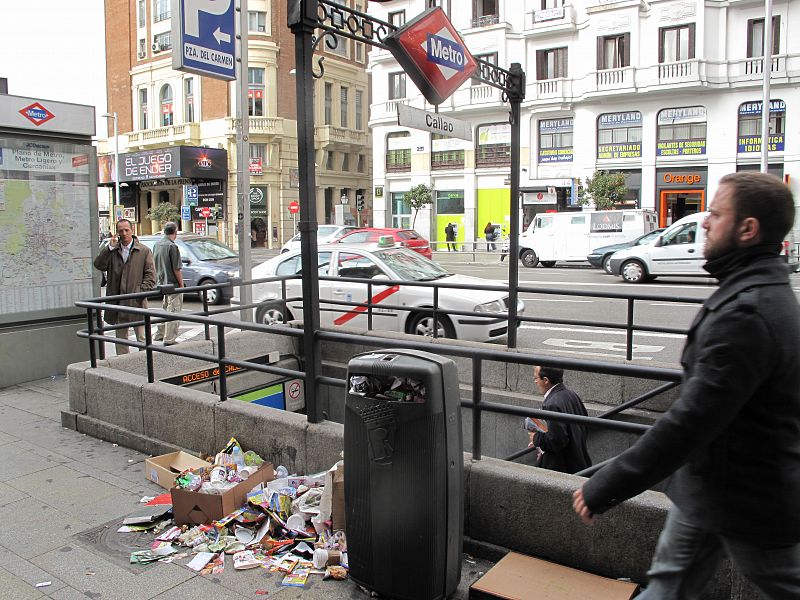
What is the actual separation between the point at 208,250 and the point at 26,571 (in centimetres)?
1518

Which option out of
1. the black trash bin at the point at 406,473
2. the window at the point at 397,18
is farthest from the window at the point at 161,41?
the black trash bin at the point at 406,473

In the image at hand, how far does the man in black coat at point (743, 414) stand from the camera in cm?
207

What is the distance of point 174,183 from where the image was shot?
5006 cm

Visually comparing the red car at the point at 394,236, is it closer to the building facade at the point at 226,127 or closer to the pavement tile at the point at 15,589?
the pavement tile at the point at 15,589

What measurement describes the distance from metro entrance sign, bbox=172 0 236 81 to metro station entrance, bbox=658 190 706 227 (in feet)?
101

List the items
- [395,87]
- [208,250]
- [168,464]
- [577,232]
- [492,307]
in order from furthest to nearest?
[395,87]
[577,232]
[208,250]
[492,307]
[168,464]

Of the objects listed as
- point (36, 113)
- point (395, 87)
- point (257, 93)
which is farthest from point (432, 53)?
point (257, 93)

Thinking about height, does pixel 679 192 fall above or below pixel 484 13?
below

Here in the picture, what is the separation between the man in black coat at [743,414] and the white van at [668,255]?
18.6 m

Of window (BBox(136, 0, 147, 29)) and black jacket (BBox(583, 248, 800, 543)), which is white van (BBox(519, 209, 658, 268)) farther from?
window (BBox(136, 0, 147, 29))

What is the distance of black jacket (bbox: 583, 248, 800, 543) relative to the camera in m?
2.07

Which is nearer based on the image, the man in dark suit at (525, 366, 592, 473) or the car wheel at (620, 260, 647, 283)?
the man in dark suit at (525, 366, 592, 473)

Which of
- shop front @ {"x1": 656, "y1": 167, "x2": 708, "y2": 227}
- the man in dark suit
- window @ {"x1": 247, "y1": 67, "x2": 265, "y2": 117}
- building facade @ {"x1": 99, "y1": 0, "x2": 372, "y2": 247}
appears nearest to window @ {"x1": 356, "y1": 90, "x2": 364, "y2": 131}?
building facade @ {"x1": 99, "y1": 0, "x2": 372, "y2": 247}

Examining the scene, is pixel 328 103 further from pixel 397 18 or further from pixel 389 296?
pixel 389 296
